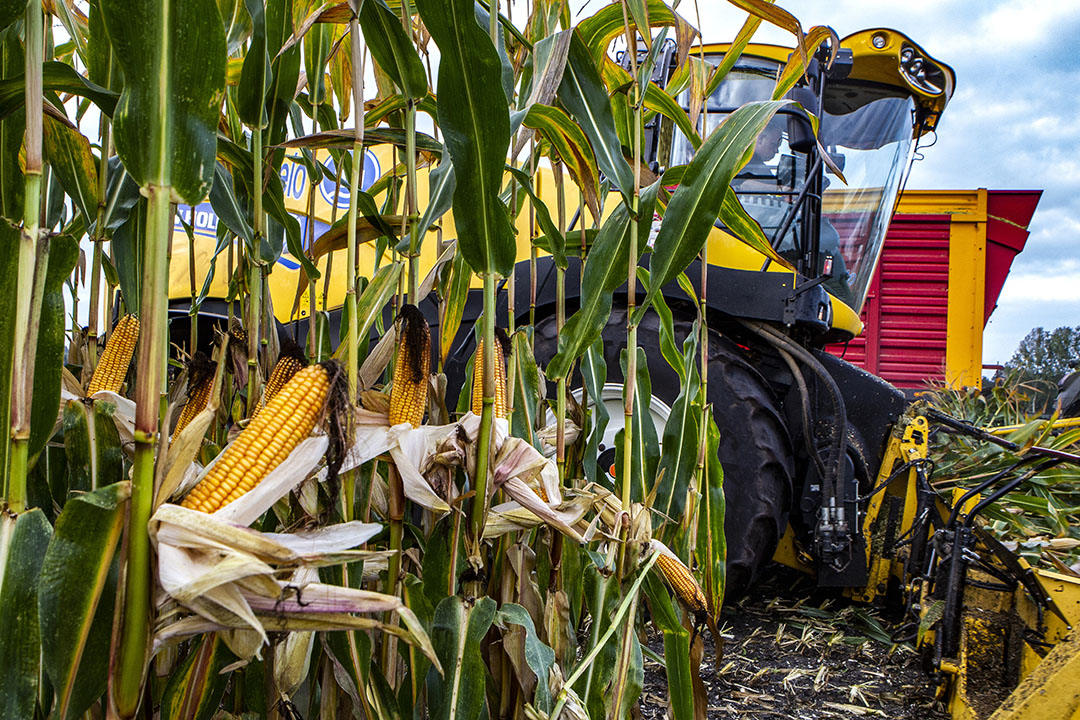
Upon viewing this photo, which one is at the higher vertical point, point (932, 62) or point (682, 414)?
point (932, 62)

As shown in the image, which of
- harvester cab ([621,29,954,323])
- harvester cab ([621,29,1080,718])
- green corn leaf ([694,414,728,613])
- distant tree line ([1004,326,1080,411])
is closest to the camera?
green corn leaf ([694,414,728,613])

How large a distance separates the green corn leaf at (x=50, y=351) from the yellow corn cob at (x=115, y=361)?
0.37m

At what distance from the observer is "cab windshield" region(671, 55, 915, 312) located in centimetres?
344

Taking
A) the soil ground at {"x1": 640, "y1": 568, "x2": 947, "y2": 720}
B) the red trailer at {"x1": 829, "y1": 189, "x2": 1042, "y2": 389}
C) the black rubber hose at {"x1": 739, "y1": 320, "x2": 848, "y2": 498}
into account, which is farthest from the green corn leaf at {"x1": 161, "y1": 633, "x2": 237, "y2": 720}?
the red trailer at {"x1": 829, "y1": 189, "x2": 1042, "y2": 389}

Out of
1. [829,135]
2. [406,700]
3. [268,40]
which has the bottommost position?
[406,700]

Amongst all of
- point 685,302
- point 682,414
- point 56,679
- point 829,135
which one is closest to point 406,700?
point 56,679

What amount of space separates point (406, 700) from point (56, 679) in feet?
1.89

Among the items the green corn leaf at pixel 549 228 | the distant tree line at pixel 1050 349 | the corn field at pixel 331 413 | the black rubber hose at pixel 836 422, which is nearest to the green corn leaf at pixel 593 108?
the corn field at pixel 331 413

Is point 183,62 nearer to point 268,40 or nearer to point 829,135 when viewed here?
point 268,40

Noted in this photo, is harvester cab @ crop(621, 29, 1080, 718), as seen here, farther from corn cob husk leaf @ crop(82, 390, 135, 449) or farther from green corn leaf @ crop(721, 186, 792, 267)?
corn cob husk leaf @ crop(82, 390, 135, 449)

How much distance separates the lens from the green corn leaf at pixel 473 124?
0.88 metres

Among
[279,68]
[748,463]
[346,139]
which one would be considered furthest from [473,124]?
[748,463]

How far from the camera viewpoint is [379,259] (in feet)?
5.43

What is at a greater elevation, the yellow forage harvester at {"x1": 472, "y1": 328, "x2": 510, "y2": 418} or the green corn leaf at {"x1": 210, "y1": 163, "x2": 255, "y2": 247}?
the green corn leaf at {"x1": 210, "y1": 163, "x2": 255, "y2": 247}
